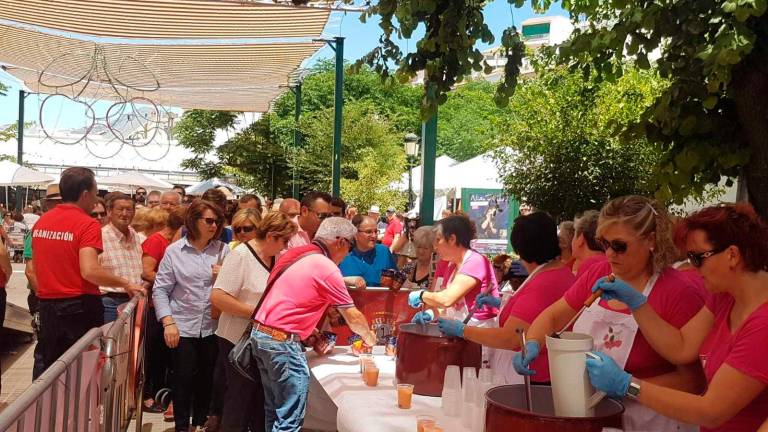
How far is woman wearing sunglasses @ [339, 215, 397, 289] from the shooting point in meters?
5.83

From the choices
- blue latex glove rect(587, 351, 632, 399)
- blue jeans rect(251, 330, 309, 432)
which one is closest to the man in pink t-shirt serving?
blue jeans rect(251, 330, 309, 432)

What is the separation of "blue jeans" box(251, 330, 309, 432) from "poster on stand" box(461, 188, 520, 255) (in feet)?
50.7

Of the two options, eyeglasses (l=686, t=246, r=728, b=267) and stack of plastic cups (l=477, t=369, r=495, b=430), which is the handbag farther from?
eyeglasses (l=686, t=246, r=728, b=267)

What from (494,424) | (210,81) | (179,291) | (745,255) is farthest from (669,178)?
(210,81)

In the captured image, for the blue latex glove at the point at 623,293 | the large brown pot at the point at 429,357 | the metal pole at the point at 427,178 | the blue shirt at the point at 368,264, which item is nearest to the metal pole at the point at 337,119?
the metal pole at the point at 427,178

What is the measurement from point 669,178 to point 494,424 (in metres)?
2.34

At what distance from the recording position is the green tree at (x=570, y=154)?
10109mm

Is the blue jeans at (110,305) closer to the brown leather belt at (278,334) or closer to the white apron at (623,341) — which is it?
the brown leather belt at (278,334)

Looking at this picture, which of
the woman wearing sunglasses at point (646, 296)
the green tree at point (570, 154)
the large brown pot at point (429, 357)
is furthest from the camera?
the green tree at point (570, 154)

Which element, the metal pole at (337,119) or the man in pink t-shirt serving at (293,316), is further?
the metal pole at (337,119)

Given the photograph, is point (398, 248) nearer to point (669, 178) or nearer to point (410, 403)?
point (669, 178)

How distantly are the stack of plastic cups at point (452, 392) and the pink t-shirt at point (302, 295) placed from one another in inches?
43.6

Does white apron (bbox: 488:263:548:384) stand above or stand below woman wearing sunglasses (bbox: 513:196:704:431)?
below

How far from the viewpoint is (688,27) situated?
10.3 feet
